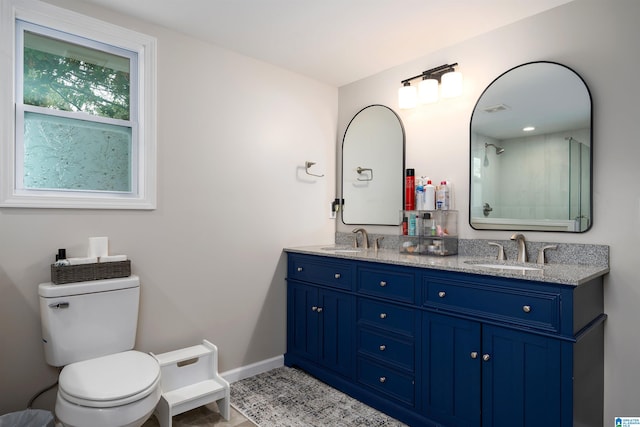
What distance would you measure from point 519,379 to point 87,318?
6.65 feet

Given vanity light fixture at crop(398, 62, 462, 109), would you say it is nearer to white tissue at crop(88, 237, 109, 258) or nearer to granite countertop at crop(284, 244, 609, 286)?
granite countertop at crop(284, 244, 609, 286)

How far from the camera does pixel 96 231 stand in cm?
205

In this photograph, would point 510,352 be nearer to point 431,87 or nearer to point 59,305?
point 431,87

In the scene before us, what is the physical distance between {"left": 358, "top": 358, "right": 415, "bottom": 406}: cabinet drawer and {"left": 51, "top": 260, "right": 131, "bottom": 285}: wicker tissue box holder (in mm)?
1471

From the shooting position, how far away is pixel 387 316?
7.15 ft

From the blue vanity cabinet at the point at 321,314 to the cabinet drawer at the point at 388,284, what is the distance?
11 cm

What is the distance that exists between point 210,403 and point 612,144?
8.63 ft

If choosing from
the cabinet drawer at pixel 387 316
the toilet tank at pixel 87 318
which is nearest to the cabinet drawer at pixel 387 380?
the cabinet drawer at pixel 387 316

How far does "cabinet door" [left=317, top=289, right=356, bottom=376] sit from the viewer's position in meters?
2.40

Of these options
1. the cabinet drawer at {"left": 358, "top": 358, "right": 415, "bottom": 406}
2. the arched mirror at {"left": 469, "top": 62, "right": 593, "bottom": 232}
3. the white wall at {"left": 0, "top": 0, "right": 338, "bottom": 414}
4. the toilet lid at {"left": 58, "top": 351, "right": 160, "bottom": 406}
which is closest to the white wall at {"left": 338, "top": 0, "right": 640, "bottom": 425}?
the arched mirror at {"left": 469, "top": 62, "right": 593, "bottom": 232}

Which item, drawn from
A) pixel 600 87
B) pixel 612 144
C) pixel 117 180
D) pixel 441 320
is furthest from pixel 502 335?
pixel 117 180

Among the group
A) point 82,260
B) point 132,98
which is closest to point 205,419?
point 82,260

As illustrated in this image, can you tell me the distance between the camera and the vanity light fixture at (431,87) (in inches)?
94.2

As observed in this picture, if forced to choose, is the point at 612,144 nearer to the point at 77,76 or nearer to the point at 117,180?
the point at 117,180
